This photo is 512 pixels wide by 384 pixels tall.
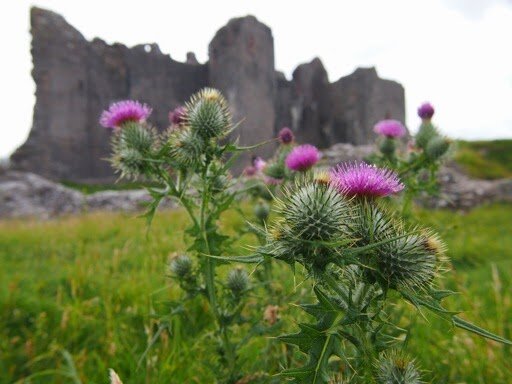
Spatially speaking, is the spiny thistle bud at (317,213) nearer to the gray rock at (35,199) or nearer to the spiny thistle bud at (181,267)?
the spiny thistle bud at (181,267)

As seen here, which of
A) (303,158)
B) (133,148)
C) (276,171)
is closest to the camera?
(303,158)

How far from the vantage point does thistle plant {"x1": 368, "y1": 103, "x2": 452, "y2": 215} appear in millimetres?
2902

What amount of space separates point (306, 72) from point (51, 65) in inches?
793

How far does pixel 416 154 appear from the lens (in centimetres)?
360

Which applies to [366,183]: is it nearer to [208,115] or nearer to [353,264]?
[353,264]

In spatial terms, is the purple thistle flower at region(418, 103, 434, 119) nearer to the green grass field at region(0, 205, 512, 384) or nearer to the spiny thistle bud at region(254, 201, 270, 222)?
the green grass field at region(0, 205, 512, 384)

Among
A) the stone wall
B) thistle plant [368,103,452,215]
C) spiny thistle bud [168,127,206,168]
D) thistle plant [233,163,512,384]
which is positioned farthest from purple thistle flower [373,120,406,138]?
the stone wall

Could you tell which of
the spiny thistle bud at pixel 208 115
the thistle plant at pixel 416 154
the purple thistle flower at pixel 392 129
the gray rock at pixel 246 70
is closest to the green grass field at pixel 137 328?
the thistle plant at pixel 416 154

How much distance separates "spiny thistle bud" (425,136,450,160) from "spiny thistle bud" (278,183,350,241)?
2.12 m

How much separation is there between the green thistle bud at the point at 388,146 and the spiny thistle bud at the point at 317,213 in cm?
234

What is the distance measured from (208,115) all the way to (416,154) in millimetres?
1989

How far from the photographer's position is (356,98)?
117ft

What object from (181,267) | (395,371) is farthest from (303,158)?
(395,371)

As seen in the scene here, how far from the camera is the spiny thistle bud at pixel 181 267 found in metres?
2.40
